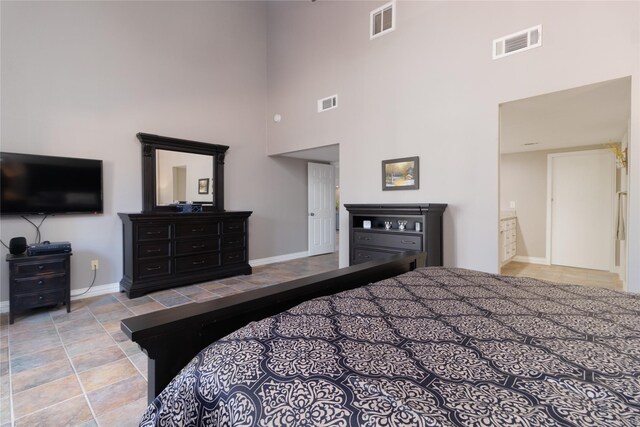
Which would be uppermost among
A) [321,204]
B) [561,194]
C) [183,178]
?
[183,178]

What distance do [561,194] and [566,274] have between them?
1.46 metres

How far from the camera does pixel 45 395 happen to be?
5.96 ft

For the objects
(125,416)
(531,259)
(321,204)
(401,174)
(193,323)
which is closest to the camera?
(193,323)

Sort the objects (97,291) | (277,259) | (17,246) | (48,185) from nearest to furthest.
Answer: (17,246), (48,185), (97,291), (277,259)

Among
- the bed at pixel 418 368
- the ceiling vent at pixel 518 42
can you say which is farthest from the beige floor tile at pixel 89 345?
the ceiling vent at pixel 518 42

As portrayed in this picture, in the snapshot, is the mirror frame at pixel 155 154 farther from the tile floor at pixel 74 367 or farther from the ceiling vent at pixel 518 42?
the ceiling vent at pixel 518 42

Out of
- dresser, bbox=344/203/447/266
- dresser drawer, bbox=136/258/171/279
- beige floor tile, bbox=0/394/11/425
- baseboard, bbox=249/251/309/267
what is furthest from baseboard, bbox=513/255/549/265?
beige floor tile, bbox=0/394/11/425

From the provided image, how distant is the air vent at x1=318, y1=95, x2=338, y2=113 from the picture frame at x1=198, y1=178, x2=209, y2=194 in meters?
2.20

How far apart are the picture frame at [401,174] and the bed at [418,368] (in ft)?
8.75

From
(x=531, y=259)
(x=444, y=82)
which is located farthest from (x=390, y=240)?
(x=531, y=259)

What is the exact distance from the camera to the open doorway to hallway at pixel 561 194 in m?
3.65

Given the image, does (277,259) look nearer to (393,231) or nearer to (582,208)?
(393,231)

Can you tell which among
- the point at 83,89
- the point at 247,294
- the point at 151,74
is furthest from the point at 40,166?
the point at 247,294

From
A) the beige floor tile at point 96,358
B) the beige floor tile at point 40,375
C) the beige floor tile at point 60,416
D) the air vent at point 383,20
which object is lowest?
the beige floor tile at point 60,416
